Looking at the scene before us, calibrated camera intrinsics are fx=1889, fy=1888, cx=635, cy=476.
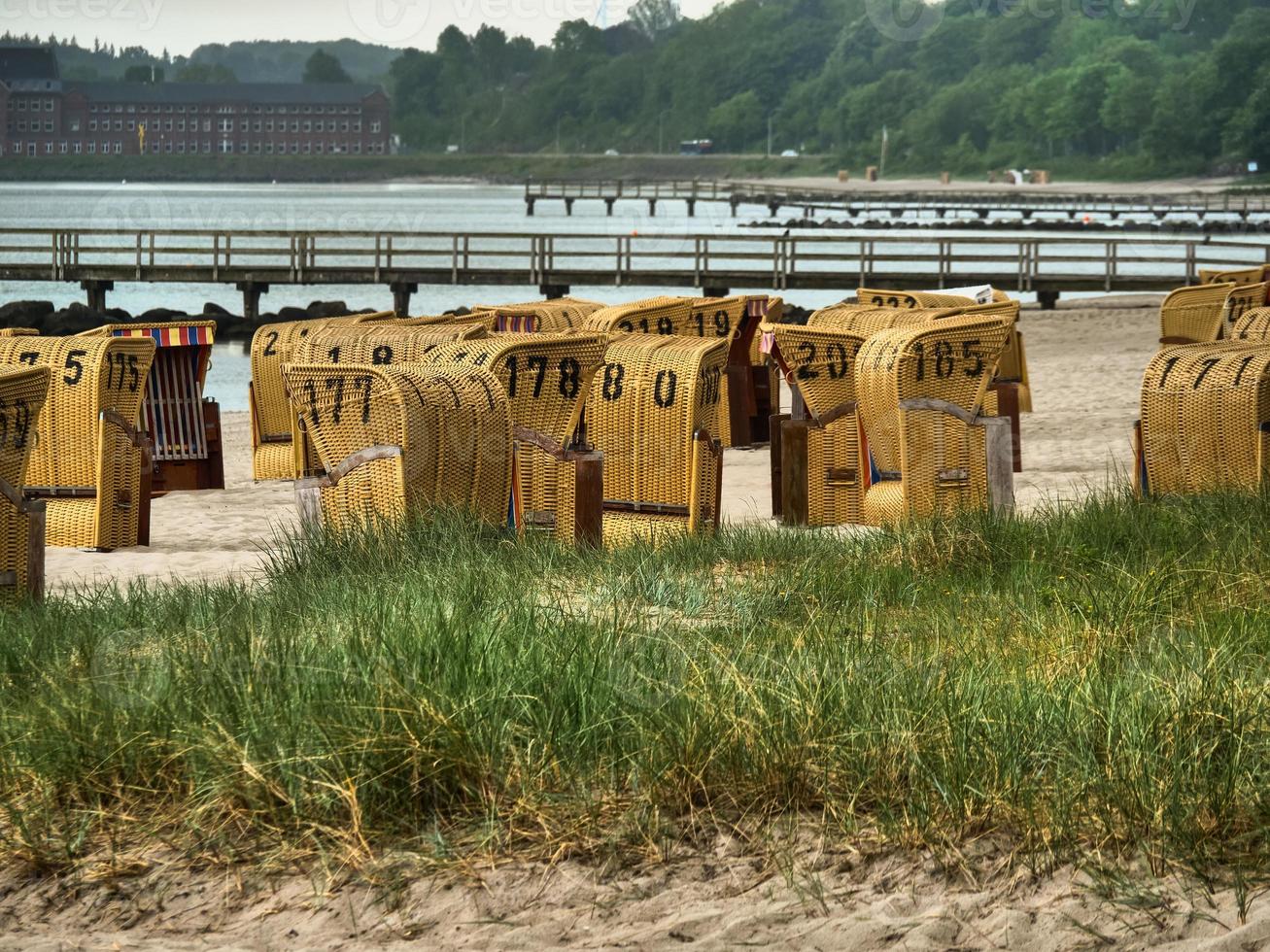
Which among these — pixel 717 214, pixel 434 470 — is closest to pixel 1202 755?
pixel 434 470

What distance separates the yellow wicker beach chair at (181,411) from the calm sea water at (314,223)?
14976 mm

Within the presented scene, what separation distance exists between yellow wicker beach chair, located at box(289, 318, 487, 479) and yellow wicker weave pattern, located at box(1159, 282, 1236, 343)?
26.3ft

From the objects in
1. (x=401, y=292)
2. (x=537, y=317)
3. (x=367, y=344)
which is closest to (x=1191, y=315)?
(x=537, y=317)

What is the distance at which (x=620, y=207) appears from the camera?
167625 millimetres

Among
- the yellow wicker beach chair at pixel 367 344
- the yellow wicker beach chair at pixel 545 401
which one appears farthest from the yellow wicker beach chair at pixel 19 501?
the yellow wicker beach chair at pixel 367 344

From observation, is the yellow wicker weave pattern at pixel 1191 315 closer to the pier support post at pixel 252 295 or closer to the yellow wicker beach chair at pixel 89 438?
the yellow wicker beach chair at pixel 89 438

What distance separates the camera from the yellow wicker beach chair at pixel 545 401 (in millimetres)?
8625

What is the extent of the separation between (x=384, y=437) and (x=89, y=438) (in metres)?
2.70

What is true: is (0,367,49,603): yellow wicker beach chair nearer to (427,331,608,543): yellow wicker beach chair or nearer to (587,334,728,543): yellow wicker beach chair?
(427,331,608,543): yellow wicker beach chair

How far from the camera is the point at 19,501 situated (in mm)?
7418

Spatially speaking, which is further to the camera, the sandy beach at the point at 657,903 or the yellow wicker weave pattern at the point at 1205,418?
the yellow wicker weave pattern at the point at 1205,418

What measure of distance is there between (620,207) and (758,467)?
155 m

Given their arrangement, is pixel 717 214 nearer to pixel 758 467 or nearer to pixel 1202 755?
pixel 758 467

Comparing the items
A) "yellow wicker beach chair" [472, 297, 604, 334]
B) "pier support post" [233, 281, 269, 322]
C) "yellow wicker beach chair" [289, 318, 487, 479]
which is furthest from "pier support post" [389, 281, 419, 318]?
"yellow wicker beach chair" [289, 318, 487, 479]
